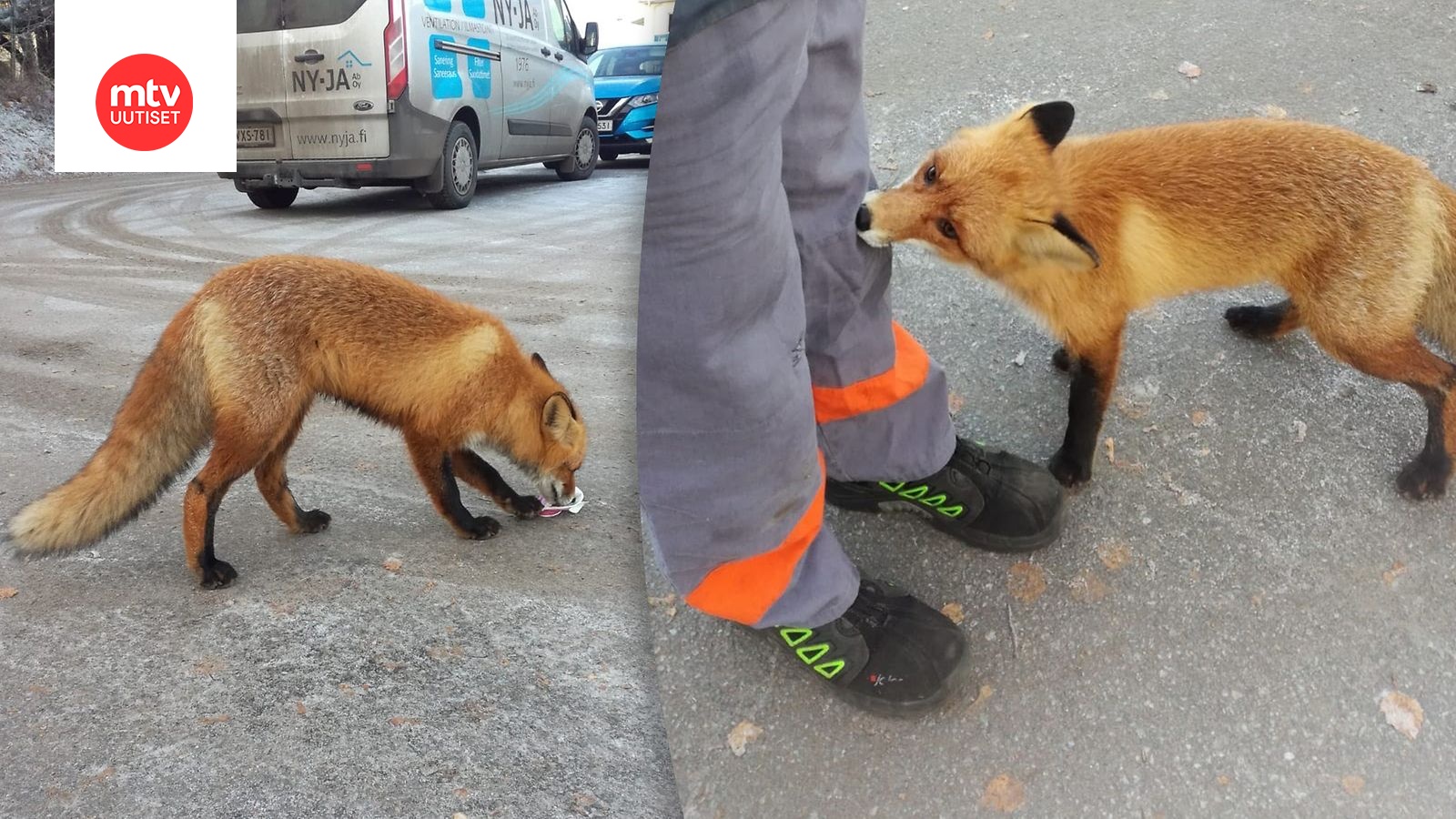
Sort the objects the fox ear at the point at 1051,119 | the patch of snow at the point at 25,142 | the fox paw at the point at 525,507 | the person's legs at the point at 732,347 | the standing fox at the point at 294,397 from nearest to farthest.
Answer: the person's legs at the point at 732,347
the patch of snow at the point at 25,142
the fox ear at the point at 1051,119
the standing fox at the point at 294,397
the fox paw at the point at 525,507

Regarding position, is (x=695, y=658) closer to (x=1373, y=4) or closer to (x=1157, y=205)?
(x=1157, y=205)

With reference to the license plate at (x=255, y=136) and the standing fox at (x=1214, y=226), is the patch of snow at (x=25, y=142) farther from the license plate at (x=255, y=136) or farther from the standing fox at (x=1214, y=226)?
the standing fox at (x=1214, y=226)

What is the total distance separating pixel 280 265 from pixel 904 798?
1.37 metres

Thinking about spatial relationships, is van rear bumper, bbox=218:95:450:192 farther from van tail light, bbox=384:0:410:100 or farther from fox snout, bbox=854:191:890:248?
fox snout, bbox=854:191:890:248

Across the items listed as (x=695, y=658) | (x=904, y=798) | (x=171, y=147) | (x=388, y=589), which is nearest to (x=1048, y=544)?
(x=904, y=798)

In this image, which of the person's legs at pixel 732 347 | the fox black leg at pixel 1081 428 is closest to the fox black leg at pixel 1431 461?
the fox black leg at pixel 1081 428

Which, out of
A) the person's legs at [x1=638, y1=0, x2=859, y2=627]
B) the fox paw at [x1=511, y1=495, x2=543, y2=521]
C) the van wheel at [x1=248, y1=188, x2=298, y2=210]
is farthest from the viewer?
the fox paw at [x1=511, y1=495, x2=543, y2=521]

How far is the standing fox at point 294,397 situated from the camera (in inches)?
53.8

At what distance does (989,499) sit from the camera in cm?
131

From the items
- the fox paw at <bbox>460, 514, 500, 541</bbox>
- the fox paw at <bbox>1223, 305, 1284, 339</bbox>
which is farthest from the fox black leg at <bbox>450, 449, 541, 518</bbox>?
the fox paw at <bbox>1223, 305, 1284, 339</bbox>

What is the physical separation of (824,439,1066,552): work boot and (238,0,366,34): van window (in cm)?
101

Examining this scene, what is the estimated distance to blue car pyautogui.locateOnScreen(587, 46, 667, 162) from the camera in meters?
0.94

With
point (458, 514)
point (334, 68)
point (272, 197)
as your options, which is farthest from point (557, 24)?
point (458, 514)

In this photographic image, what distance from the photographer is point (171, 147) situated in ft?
3.26
